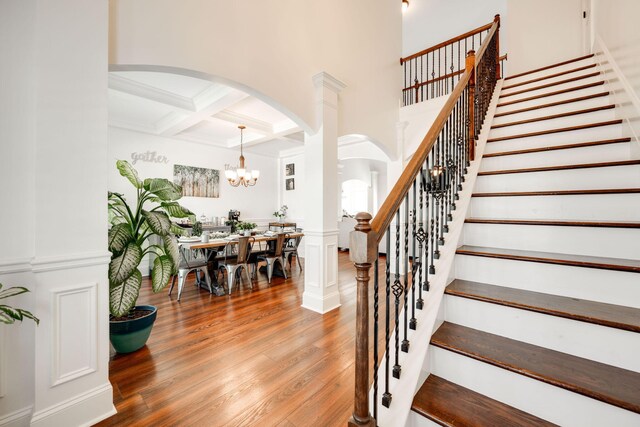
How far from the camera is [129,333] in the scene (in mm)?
2316

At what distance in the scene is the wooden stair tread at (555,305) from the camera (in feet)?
3.68

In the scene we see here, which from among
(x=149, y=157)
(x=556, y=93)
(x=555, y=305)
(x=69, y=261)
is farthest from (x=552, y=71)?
(x=149, y=157)

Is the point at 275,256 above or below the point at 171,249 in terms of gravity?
below

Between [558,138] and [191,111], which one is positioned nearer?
[558,138]

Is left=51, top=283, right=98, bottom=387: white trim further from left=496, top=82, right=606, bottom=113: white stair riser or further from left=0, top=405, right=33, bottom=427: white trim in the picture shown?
left=496, top=82, right=606, bottom=113: white stair riser

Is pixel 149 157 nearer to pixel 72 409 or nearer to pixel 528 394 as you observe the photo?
pixel 72 409

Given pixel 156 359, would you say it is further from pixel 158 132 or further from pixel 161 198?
pixel 158 132

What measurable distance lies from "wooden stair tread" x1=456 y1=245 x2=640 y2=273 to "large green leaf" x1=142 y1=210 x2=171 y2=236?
2.20 m

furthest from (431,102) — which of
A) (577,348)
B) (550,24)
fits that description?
(577,348)

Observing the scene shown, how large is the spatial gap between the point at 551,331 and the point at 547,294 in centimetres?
27

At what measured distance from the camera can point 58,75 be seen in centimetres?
153

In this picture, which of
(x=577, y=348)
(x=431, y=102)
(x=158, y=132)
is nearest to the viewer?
(x=577, y=348)

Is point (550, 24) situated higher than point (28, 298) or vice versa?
point (550, 24)

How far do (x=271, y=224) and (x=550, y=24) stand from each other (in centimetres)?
725
